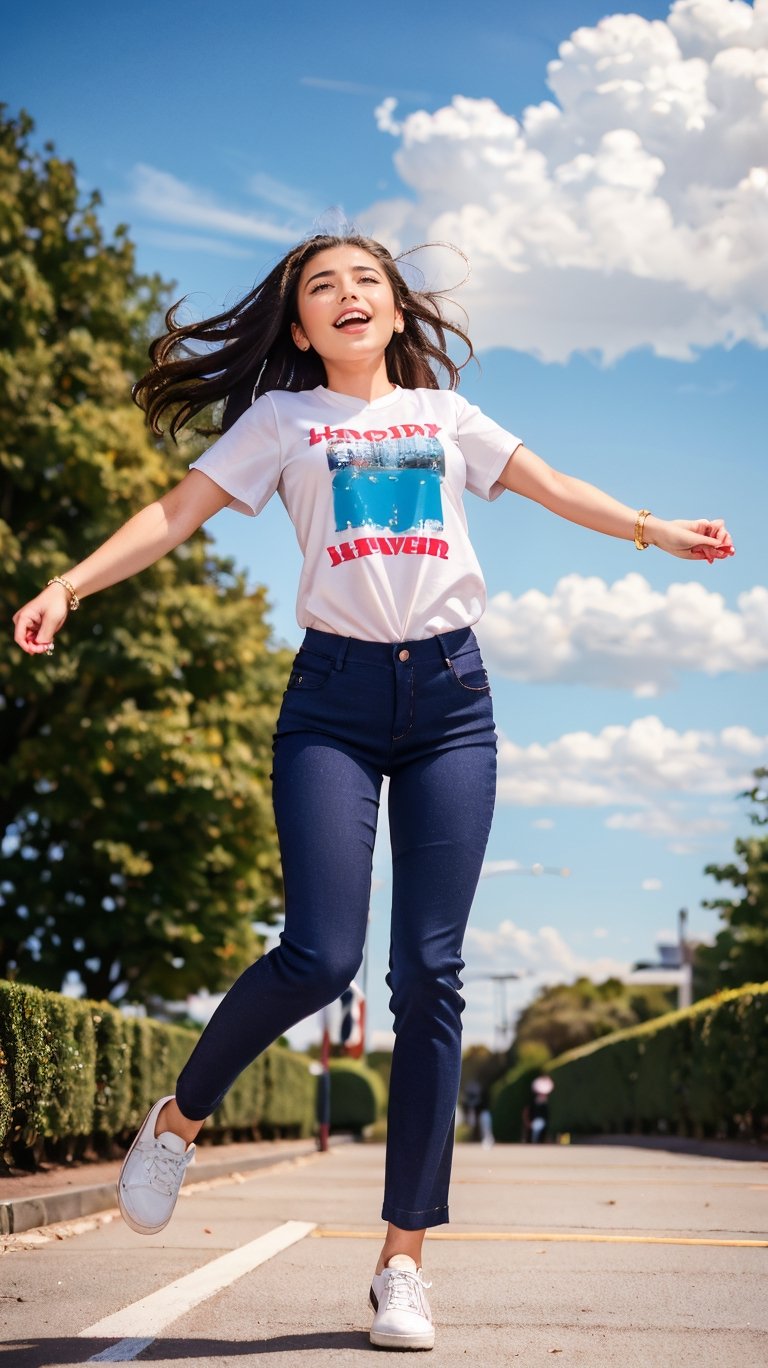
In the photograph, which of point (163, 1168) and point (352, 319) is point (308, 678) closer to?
point (352, 319)

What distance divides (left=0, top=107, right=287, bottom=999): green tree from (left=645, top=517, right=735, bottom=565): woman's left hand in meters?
17.7

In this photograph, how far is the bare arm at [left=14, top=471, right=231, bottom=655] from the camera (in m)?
3.74

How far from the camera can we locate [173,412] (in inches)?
189

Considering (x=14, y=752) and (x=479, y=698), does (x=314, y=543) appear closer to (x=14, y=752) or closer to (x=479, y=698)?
(x=479, y=698)

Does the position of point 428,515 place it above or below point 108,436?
below

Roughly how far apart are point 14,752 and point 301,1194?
1363cm

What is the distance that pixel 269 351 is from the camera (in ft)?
15.1

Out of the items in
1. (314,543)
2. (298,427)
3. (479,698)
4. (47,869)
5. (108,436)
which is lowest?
(479,698)

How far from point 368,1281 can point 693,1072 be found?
16.5m

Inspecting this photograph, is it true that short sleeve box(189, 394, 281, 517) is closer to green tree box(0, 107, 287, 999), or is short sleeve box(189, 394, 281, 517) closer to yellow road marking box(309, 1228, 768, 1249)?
yellow road marking box(309, 1228, 768, 1249)

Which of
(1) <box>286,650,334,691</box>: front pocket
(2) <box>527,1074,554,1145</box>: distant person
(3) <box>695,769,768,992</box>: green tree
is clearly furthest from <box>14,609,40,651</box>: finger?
(2) <box>527,1074,554,1145</box>: distant person

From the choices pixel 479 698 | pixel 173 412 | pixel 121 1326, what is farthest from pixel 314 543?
pixel 121 1326

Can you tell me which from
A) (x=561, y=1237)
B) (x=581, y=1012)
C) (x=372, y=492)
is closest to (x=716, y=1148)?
(x=561, y=1237)

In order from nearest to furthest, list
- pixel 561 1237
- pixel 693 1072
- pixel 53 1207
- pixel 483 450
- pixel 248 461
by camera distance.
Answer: pixel 248 461
pixel 483 450
pixel 561 1237
pixel 53 1207
pixel 693 1072
